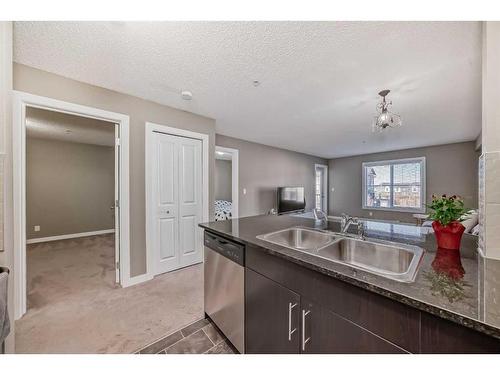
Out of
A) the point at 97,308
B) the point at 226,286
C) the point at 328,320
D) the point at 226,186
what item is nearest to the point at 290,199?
the point at 226,186

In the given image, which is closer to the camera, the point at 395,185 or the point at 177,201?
the point at 177,201

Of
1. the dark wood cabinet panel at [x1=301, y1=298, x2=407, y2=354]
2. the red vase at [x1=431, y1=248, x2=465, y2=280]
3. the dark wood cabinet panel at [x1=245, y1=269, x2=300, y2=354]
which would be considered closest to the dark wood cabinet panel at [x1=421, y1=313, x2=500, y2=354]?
the dark wood cabinet panel at [x1=301, y1=298, x2=407, y2=354]

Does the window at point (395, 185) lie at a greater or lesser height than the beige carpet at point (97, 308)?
greater

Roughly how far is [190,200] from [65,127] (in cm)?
287

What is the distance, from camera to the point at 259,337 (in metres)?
1.25

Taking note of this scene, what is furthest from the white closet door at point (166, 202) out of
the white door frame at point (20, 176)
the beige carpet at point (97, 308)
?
the white door frame at point (20, 176)

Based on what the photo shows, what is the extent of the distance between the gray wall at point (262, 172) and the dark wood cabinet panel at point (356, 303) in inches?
144

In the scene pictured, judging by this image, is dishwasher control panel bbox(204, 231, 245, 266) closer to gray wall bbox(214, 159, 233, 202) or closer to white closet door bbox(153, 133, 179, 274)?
white closet door bbox(153, 133, 179, 274)

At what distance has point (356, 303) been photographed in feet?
2.61

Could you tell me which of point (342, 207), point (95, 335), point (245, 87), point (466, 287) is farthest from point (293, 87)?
point (342, 207)

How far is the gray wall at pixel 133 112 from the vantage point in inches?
75.8

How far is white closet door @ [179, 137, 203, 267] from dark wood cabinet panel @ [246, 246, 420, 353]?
2.15m

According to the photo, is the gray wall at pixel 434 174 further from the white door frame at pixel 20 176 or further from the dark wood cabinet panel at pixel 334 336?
the white door frame at pixel 20 176

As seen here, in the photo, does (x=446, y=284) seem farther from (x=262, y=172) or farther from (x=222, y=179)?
(x=222, y=179)
